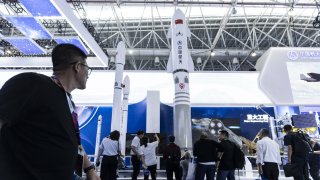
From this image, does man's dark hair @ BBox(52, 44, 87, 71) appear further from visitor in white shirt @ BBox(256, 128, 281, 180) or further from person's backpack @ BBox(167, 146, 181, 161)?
visitor in white shirt @ BBox(256, 128, 281, 180)

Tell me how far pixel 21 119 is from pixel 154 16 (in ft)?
59.1

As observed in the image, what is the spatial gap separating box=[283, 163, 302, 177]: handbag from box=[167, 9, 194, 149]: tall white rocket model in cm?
295

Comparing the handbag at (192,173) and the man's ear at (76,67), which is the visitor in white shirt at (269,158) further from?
the man's ear at (76,67)

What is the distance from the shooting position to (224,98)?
13.9 m

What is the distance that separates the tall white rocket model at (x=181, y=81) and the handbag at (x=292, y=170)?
295 centimetres

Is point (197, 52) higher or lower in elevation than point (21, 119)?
higher

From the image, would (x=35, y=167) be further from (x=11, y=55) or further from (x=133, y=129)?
(x=11, y=55)

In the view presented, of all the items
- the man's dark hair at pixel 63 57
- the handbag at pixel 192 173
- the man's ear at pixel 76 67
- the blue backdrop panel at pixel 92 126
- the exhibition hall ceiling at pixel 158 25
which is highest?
the exhibition hall ceiling at pixel 158 25

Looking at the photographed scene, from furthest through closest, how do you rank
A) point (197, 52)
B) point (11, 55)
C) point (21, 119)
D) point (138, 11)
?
point (197, 52) → point (138, 11) → point (11, 55) → point (21, 119)

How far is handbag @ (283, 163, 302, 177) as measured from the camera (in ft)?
17.7

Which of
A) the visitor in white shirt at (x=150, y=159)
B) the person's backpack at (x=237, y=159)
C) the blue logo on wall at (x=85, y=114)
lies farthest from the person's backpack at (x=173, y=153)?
the blue logo on wall at (x=85, y=114)

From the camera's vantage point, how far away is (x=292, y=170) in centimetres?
542

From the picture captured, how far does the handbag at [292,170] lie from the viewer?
5.38m

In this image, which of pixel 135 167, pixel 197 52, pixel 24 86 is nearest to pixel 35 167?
pixel 24 86
